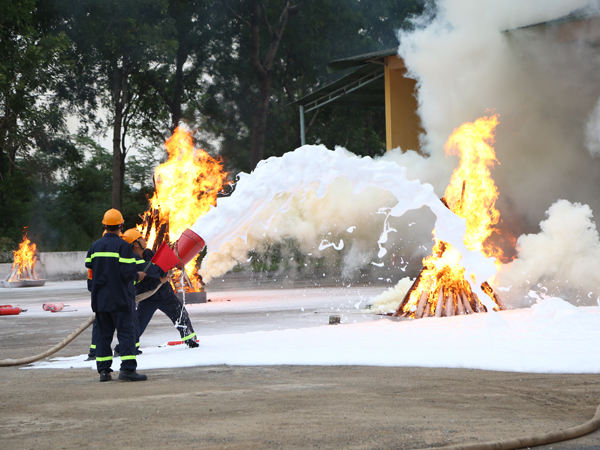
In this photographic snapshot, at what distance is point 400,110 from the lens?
20.1 m

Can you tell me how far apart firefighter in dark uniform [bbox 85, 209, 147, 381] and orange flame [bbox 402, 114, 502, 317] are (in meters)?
5.08

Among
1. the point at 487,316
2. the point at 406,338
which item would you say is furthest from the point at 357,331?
the point at 487,316

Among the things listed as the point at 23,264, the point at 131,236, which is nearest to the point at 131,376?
the point at 131,236

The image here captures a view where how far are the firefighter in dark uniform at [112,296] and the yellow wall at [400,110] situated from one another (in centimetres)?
1410

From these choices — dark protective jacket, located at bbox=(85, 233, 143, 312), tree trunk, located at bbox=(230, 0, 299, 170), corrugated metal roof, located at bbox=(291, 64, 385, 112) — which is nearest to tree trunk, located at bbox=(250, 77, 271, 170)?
tree trunk, located at bbox=(230, 0, 299, 170)

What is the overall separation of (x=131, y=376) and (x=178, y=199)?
10064 mm

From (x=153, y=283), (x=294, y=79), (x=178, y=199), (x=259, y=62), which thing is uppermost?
(x=294, y=79)

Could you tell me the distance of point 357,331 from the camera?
29.7 feet

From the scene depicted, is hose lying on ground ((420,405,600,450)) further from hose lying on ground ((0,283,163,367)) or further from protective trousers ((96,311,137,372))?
hose lying on ground ((0,283,163,367))

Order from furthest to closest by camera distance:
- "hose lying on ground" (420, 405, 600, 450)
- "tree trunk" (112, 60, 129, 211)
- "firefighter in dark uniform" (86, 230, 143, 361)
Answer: "tree trunk" (112, 60, 129, 211), "firefighter in dark uniform" (86, 230, 143, 361), "hose lying on ground" (420, 405, 600, 450)

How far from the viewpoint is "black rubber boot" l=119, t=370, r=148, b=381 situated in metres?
6.23

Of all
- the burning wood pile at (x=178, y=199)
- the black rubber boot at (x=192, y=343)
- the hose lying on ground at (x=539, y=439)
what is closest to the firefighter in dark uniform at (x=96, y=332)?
the black rubber boot at (x=192, y=343)

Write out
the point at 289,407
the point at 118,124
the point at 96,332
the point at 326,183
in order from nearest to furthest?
the point at 289,407 → the point at 96,332 → the point at 326,183 → the point at 118,124

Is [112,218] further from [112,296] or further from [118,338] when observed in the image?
[118,338]
